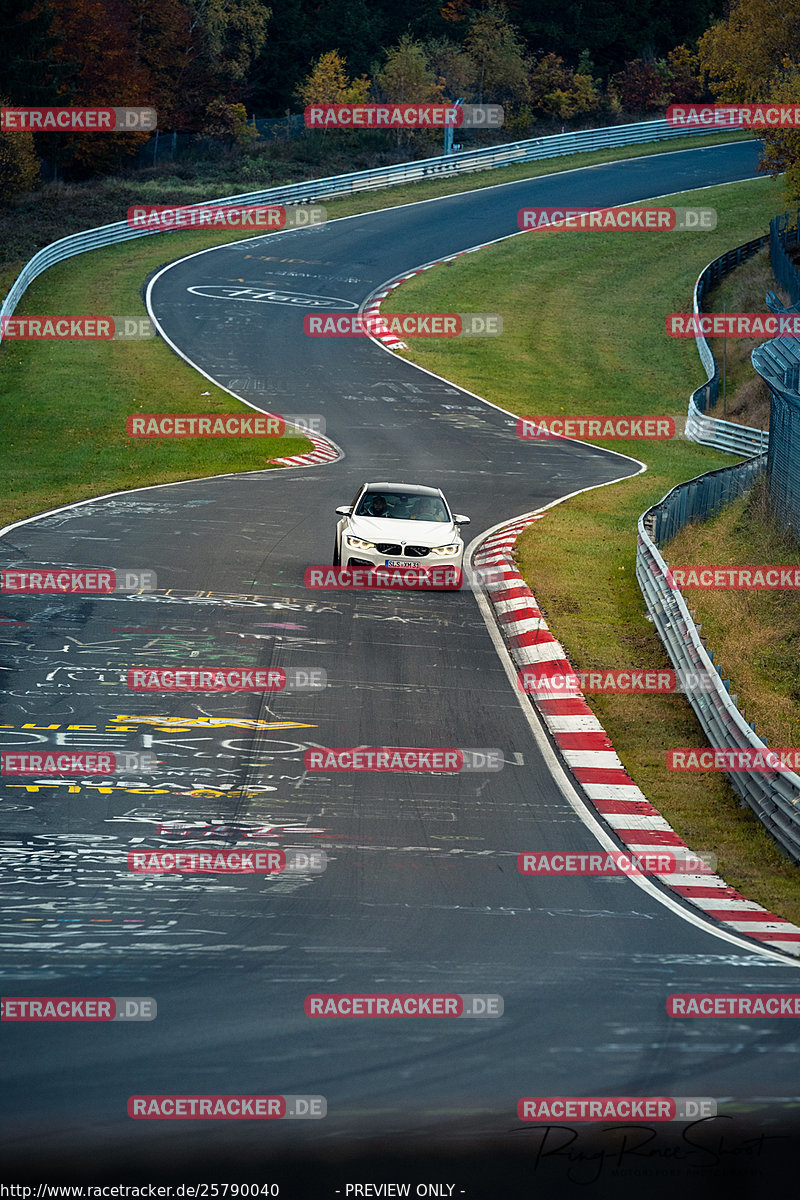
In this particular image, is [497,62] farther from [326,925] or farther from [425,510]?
[326,925]

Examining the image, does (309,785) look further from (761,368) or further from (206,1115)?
(761,368)

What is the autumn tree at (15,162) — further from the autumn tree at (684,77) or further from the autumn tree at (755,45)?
the autumn tree at (684,77)

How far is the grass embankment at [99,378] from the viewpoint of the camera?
2833 centimetres

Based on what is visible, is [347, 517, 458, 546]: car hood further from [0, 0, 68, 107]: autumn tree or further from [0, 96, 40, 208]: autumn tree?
[0, 0, 68, 107]: autumn tree

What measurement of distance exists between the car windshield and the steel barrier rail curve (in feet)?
A: 96.6

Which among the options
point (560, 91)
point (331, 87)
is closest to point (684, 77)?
point (560, 91)

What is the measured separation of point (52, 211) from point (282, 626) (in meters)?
→ 46.0

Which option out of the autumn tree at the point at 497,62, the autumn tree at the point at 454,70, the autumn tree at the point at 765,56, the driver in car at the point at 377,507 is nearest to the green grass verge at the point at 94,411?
the driver in car at the point at 377,507

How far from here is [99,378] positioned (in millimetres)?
37562

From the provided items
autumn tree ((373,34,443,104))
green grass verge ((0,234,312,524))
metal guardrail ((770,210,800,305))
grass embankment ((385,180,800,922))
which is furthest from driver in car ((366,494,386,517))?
autumn tree ((373,34,443,104))

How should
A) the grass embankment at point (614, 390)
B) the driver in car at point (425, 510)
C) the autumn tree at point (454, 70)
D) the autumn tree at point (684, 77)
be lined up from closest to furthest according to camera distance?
the grass embankment at point (614, 390) < the driver in car at point (425, 510) < the autumn tree at point (454, 70) < the autumn tree at point (684, 77)

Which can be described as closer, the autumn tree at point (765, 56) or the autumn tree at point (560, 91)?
the autumn tree at point (765, 56)

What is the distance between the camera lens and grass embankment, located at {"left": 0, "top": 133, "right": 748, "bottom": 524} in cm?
2833

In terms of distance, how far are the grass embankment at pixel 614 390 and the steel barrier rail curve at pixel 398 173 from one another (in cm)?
1066
